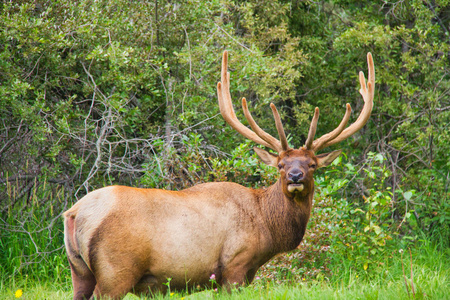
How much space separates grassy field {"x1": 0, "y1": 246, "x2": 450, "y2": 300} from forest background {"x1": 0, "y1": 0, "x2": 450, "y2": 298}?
6.2 inches

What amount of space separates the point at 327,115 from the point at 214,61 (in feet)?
9.69

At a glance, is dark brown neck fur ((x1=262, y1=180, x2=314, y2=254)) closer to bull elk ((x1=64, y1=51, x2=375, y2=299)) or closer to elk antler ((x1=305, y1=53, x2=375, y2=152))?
bull elk ((x1=64, y1=51, x2=375, y2=299))

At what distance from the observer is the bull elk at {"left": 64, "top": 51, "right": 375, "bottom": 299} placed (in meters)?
4.60

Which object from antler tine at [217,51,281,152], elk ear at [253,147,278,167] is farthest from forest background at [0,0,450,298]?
elk ear at [253,147,278,167]

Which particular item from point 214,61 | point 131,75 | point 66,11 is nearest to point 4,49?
point 66,11

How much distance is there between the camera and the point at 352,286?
5.74 meters

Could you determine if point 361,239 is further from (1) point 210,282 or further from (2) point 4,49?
Answer: (2) point 4,49

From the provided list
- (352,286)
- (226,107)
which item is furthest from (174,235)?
(352,286)

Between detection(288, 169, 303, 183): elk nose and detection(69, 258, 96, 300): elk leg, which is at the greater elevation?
detection(288, 169, 303, 183): elk nose

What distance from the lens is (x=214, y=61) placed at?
8.45 metres

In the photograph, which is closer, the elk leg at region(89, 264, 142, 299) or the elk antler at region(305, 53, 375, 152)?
the elk leg at region(89, 264, 142, 299)

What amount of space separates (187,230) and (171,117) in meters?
3.42

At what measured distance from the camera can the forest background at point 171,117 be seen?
6988mm

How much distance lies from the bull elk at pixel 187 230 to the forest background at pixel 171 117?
4.63ft
